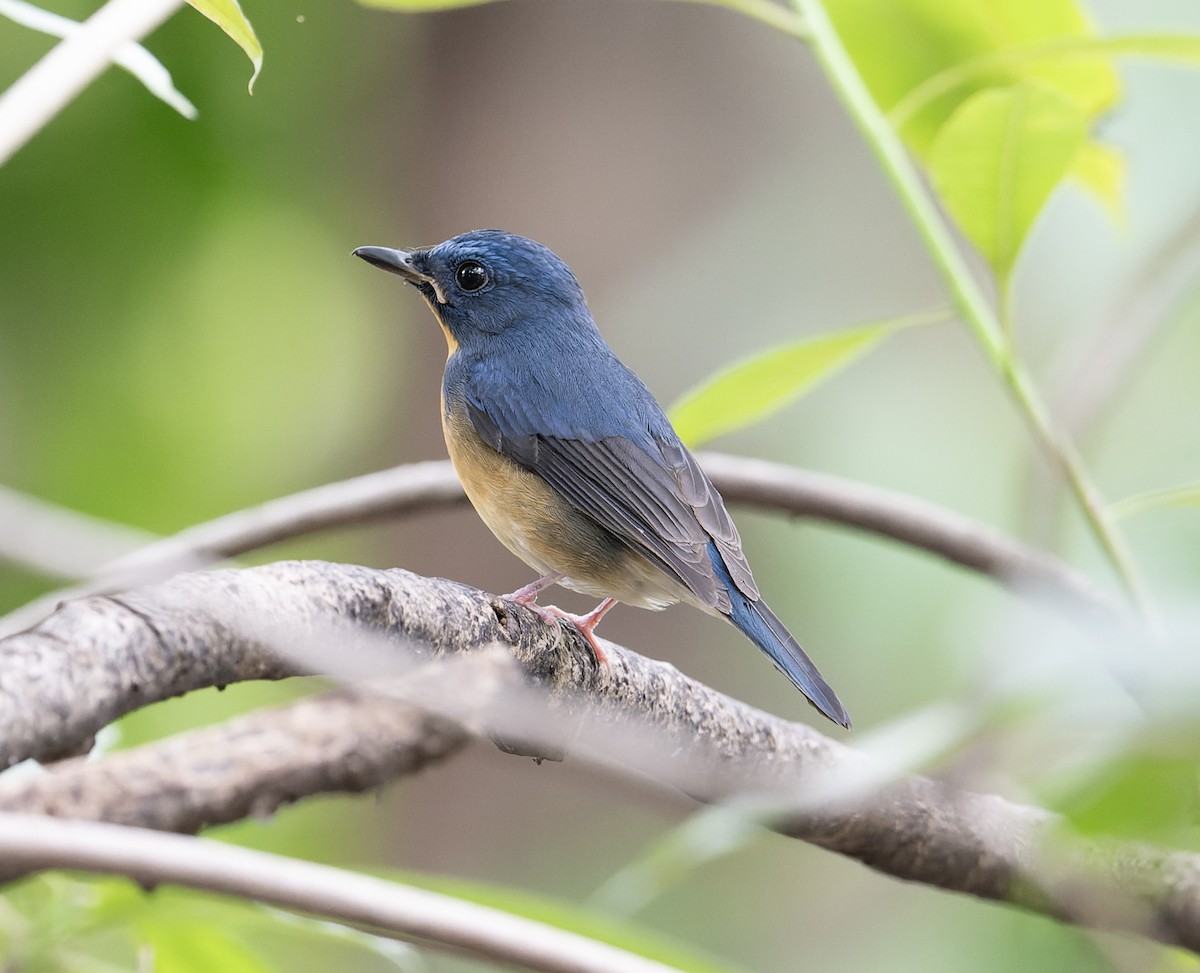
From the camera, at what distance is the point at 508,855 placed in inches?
222

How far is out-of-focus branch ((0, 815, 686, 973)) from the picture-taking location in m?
0.81

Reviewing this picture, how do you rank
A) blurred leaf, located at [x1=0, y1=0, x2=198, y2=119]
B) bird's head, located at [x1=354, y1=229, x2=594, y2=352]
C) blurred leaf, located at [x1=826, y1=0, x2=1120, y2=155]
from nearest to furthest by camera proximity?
blurred leaf, located at [x1=0, y1=0, x2=198, y2=119], blurred leaf, located at [x1=826, y1=0, x2=1120, y2=155], bird's head, located at [x1=354, y1=229, x2=594, y2=352]

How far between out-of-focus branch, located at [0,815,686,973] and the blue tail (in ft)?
4.12

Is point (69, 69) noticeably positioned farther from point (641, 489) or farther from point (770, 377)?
point (641, 489)

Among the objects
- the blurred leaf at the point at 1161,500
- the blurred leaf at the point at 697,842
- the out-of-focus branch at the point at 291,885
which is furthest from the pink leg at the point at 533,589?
the out-of-focus branch at the point at 291,885

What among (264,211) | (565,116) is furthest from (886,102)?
(565,116)

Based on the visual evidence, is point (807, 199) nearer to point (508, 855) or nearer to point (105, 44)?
point (508, 855)

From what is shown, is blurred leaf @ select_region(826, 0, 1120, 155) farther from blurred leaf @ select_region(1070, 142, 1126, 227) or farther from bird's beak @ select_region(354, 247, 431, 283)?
bird's beak @ select_region(354, 247, 431, 283)

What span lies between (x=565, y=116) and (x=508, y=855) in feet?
10.6

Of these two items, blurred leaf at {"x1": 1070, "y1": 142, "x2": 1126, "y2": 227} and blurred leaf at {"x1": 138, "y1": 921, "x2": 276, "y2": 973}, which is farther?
blurred leaf at {"x1": 1070, "y1": 142, "x2": 1126, "y2": 227}

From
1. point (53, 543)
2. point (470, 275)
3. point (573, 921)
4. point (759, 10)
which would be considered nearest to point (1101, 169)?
point (759, 10)

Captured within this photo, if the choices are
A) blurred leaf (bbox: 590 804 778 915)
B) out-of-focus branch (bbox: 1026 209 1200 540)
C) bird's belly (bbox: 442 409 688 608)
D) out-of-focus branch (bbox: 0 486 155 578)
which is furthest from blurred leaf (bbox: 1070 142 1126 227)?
out-of-focus branch (bbox: 0 486 155 578)

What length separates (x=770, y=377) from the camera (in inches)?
90.5

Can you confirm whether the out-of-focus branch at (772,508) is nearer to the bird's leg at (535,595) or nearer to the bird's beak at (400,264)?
the bird's leg at (535,595)
